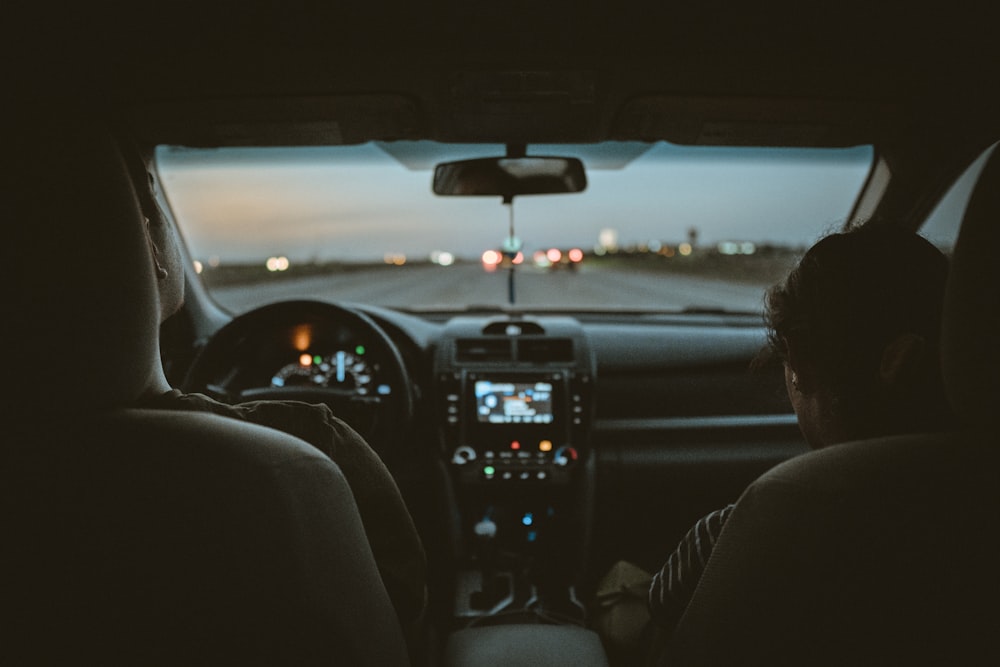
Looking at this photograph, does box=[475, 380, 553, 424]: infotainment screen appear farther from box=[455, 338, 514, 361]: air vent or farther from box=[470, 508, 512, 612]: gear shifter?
box=[470, 508, 512, 612]: gear shifter

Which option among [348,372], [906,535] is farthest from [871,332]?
[348,372]

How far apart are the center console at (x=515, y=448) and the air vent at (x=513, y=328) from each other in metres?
0.02

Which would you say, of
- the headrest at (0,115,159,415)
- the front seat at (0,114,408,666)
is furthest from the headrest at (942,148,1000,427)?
the headrest at (0,115,159,415)

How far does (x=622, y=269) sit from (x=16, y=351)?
124 ft

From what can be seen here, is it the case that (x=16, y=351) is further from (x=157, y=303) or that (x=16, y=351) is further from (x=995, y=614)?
(x=995, y=614)

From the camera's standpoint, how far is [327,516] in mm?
1530

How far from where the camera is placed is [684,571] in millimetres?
2043

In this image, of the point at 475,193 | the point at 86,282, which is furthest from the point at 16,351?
the point at 475,193

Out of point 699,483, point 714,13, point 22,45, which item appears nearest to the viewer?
point 22,45

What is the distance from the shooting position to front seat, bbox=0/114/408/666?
137cm

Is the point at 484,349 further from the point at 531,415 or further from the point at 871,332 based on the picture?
the point at 871,332

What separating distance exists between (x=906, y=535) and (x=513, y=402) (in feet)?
9.99

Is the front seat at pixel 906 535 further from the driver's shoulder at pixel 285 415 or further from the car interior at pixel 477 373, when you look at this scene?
the driver's shoulder at pixel 285 415

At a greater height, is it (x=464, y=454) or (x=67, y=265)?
(x=67, y=265)
